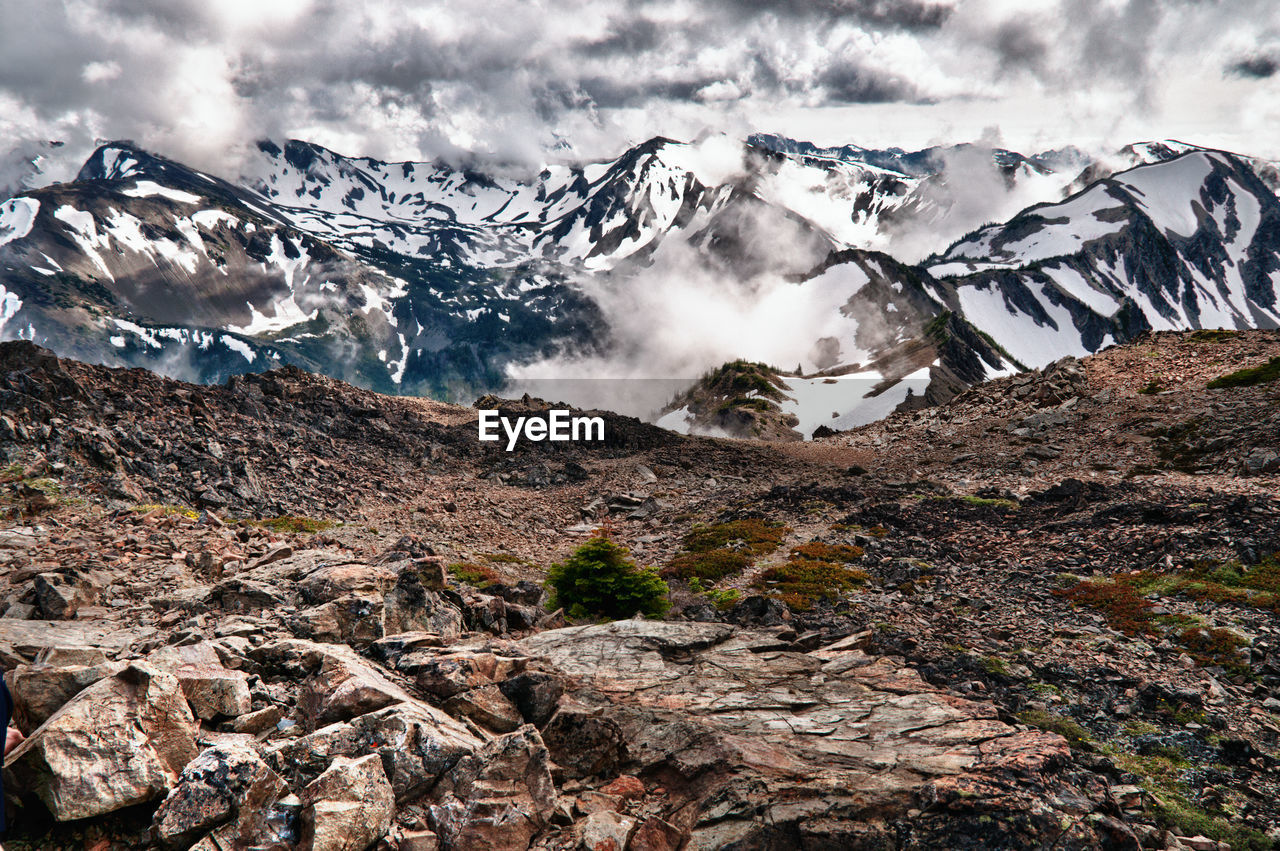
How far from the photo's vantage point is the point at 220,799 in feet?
24.1

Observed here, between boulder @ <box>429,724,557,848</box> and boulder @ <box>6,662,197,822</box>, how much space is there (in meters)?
3.38

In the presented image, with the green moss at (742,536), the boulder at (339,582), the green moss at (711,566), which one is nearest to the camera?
the boulder at (339,582)

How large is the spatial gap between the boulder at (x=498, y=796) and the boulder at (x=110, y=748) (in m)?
3.38

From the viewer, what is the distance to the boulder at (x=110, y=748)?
7207mm

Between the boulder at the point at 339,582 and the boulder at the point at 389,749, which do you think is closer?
the boulder at the point at 389,749

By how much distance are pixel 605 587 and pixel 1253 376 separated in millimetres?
52559

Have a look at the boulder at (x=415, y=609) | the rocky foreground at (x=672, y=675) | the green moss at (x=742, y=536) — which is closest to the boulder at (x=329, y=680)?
the rocky foreground at (x=672, y=675)

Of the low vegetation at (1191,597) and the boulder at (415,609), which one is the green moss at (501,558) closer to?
the boulder at (415,609)

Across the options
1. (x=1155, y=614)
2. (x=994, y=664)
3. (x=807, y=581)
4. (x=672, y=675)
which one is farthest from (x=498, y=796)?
(x=1155, y=614)

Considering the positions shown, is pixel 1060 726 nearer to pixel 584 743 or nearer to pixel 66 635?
pixel 584 743

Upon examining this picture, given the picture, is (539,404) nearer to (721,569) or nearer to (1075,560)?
(721,569)

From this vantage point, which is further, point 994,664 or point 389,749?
point 994,664

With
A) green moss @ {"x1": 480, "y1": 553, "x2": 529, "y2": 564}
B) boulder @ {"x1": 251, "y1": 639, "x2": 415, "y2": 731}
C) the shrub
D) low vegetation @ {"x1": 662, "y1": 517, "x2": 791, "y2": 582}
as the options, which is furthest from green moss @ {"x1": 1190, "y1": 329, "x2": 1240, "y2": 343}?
boulder @ {"x1": 251, "y1": 639, "x2": 415, "y2": 731}

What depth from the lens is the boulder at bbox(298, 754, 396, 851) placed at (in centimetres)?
706
